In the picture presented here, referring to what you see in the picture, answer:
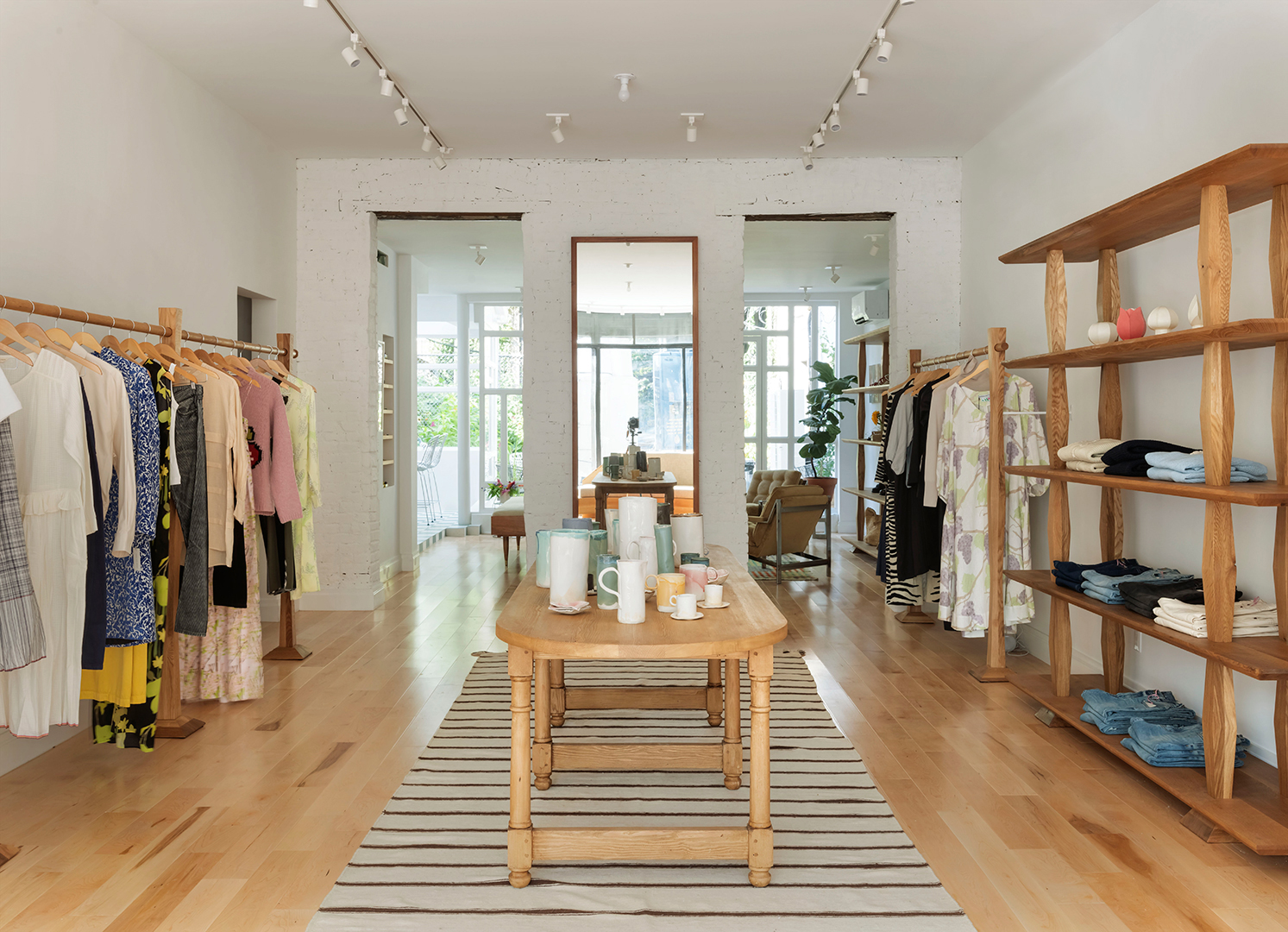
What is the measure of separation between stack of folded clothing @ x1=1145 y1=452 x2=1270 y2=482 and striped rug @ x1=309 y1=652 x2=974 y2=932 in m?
1.48

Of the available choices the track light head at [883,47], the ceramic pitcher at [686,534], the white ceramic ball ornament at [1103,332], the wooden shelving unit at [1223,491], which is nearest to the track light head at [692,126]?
the track light head at [883,47]

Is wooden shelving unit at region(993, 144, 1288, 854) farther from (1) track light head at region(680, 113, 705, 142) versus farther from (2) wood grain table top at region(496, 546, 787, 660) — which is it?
(1) track light head at region(680, 113, 705, 142)

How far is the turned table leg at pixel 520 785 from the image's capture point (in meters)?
2.22

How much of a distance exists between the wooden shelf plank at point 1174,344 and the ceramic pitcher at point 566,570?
78.4 inches

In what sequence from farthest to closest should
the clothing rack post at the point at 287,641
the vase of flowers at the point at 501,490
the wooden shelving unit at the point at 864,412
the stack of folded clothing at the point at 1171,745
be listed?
1. the vase of flowers at the point at 501,490
2. the wooden shelving unit at the point at 864,412
3. the clothing rack post at the point at 287,641
4. the stack of folded clothing at the point at 1171,745

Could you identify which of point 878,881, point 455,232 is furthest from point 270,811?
point 455,232

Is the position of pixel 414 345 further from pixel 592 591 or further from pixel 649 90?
pixel 592 591

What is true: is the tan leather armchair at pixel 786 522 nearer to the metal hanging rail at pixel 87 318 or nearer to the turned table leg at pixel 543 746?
the turned table leg at pixel 543 746

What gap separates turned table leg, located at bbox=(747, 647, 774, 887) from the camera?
7.17ft

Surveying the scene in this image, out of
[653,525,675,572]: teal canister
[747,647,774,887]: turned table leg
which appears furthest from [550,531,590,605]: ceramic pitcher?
[747,647,774,887]: turned table leg

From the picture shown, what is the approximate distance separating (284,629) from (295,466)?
926mm

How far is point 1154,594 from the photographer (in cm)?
309

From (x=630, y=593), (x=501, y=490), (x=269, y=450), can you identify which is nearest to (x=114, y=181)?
(x=269, y=450)

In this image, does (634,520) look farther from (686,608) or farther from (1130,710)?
(1130,710)
